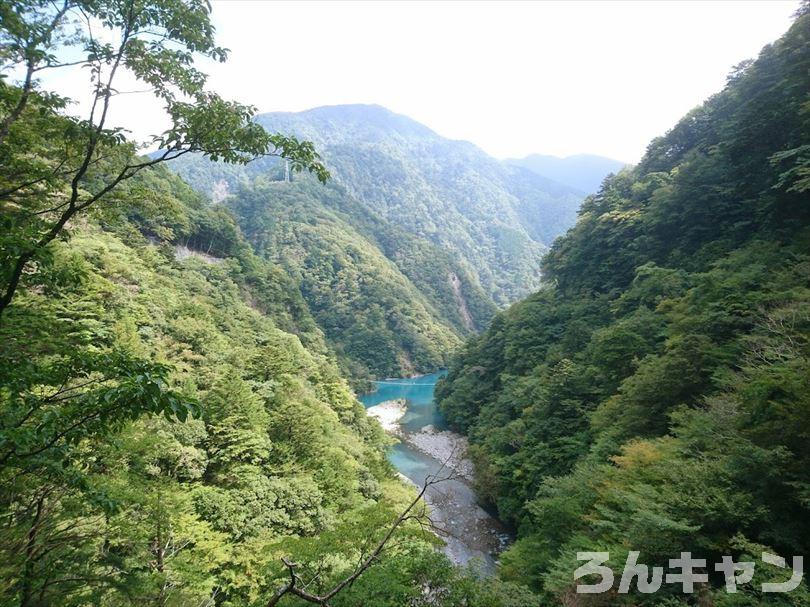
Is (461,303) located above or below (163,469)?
below

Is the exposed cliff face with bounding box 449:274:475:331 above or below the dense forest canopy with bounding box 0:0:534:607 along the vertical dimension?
below

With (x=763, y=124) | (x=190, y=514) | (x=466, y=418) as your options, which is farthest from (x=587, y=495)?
(x=466, y=418)

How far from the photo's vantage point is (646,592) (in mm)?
8227

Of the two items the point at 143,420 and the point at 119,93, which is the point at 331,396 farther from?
the point at 119,93

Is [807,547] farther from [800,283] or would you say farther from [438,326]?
[438,326]

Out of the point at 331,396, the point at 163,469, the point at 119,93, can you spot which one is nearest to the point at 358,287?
the point at 331,396

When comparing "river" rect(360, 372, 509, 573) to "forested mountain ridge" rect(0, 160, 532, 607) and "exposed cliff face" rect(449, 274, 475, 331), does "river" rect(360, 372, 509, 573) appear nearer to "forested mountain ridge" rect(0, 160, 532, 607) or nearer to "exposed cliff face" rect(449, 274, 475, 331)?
"forested mountain ridge" rect(0, 160, 532, 607)

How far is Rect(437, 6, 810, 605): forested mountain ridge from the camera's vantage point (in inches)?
320

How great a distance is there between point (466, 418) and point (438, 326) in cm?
5930

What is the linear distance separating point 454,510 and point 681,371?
16423 millimetres

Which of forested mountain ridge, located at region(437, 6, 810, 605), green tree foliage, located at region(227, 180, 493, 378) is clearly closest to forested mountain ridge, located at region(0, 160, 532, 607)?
forested mountain ridge, located at region(437, 6, 810, 605)

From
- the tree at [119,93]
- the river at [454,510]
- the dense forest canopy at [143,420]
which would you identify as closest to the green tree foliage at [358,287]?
the river at [454,510]

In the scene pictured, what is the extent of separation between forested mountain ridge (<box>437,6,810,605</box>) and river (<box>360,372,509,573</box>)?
191 cm

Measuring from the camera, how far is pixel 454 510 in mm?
24594
